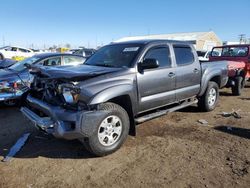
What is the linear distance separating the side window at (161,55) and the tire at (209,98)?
1796 mm

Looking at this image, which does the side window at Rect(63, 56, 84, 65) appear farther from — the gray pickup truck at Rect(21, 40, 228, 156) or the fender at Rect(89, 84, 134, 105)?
the fender at Rect(89, 84, 134, 105)

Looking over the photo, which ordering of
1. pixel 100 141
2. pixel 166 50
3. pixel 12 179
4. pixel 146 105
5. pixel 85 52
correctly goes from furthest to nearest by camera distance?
pixel 85 52
pixel 166 50
pixel 146 105
pixel 100 141
pixel 12 179

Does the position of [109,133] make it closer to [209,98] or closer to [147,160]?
[147,160]

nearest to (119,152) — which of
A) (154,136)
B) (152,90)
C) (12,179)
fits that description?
(154,136)

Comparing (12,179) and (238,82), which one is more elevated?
(238,82)

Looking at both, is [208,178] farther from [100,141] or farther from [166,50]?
[166,50]

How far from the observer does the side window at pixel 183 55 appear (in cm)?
567

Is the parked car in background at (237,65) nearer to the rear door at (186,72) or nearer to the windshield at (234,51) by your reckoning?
the windshield at (234,51)

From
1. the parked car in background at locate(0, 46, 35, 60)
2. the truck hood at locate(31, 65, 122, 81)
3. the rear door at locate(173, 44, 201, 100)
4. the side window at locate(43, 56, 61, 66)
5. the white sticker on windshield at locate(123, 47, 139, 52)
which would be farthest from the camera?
the parked car in background at locate(0, 46, 35, 60)

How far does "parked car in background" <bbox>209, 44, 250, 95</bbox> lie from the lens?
8953mm

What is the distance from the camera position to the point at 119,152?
14.3ft

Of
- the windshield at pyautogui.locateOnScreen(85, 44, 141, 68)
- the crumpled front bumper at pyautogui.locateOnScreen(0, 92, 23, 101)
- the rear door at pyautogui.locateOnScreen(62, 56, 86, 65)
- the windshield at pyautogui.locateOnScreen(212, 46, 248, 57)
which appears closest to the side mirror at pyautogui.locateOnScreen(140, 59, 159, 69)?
the windshield at pyautogui.locateOnScreen(85, 44, 141, 68)

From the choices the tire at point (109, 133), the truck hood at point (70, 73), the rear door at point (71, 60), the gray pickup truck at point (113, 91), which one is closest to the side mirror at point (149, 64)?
the gray pickup truck at point (113, 91)

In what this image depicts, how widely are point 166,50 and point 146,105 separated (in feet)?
4.44
